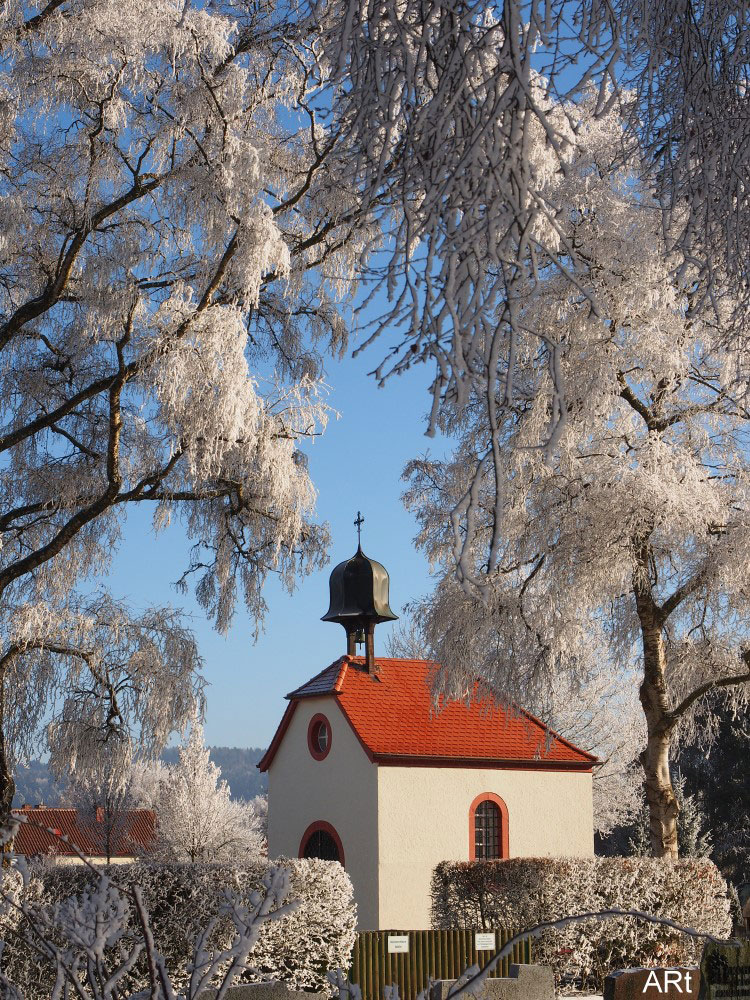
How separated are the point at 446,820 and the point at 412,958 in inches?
423

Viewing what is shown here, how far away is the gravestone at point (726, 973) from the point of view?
5773 mm

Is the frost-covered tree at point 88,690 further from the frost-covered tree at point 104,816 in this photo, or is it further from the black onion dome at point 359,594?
the frost-covered tree at point 104,816

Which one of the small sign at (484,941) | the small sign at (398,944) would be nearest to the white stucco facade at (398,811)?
the small sign at (484,941)

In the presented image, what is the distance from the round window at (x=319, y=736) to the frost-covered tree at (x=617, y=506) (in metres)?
9.59

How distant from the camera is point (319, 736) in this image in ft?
82.8

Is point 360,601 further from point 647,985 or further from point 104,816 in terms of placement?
point 104,816

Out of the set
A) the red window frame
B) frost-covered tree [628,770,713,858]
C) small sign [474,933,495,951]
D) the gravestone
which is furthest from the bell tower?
the gravestone

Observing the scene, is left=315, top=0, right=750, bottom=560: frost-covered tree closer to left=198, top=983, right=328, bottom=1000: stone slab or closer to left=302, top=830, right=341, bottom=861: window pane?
left=198, top=983, right=328, bottom=1000: stone slab

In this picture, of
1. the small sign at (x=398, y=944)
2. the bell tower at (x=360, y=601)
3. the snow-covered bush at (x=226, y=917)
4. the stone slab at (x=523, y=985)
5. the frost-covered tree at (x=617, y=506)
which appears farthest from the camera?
the bell tower at (x=360, y=601)

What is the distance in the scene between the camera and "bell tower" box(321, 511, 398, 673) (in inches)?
1022

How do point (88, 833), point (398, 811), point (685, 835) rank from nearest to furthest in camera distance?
point (398, 811), point (685, 835), point (88, 833)

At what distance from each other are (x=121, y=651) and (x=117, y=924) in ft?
36.3

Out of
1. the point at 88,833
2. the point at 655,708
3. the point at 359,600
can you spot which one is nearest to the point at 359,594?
the point at 359,600

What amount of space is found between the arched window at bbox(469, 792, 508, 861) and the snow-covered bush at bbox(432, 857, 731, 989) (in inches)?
233
